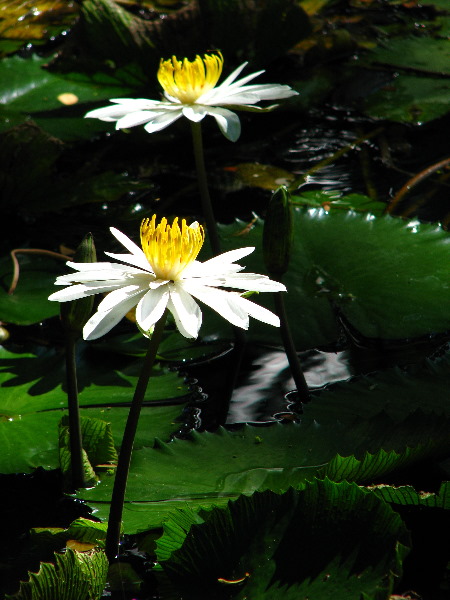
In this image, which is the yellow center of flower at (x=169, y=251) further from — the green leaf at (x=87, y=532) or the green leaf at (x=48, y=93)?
the green leaf at (x=48, y=93)

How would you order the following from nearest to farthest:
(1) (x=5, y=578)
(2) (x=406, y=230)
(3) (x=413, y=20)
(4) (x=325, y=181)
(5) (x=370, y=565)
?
(5) (x=370, y=565)
(1) (x=5, y=578)
(2) (x=406, y=230)
(4) (x=325, y=181)
(3) (x=413, y=20)

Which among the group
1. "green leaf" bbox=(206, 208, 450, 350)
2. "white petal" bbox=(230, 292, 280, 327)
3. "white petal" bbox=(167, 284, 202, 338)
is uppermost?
"white petal" bbox=(167, 284, 202, 338)

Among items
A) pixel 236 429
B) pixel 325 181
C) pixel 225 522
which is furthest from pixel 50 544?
pixel 325 181

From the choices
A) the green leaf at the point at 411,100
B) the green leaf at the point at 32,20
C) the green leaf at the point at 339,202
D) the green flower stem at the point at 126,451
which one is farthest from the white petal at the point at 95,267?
the green leaf at the point at 32,20

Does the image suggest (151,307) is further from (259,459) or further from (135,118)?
(135,118)

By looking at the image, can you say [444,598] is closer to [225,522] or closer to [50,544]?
[225,522]

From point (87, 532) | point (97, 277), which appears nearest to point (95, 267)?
point (97, 277)

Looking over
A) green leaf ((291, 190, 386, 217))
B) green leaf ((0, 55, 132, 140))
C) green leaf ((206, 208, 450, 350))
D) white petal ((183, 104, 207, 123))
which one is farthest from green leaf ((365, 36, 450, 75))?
white petal ((183, 104, 207, 123))

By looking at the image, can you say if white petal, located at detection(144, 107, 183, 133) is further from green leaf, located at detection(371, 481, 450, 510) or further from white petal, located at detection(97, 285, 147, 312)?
green leaf, located at detection(371, 481, 450, 510)
